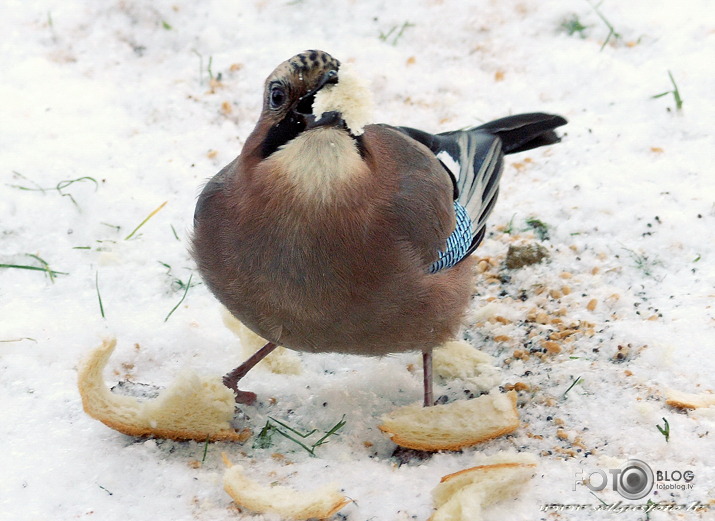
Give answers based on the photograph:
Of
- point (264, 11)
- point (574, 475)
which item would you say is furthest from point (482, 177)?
point (264, 11)

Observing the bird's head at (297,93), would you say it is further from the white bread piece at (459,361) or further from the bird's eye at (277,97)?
the white bread piece at (459,361)

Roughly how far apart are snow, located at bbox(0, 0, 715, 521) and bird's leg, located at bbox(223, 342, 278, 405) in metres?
0.10

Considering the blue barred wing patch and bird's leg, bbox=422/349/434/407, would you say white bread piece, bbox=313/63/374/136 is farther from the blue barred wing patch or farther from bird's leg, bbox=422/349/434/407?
bird's leg, bbox=422/349/434/407

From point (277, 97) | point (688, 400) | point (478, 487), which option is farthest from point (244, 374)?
point (688, 400)

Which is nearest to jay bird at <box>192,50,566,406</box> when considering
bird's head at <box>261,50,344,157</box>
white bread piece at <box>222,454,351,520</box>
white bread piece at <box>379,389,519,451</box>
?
bird's head at <box>261,50,344,157</box>

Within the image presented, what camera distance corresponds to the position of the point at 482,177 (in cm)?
349

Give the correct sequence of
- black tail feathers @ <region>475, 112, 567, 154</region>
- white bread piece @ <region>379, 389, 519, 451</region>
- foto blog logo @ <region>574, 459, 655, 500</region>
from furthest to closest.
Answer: black tail feathers @ <region>475, 112, 567, 154</region>
white bread piece @ <region>379, 389, 519, 451</region>
foto blog logo @ <region>574, 459, 655, 500</region>

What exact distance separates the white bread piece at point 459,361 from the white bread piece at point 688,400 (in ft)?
2.05

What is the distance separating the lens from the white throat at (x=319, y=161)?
2342 mm

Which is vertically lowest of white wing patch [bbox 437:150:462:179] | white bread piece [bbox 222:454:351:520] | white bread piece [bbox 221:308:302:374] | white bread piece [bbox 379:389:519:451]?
white bread piece [bbox 221:308:302:374]

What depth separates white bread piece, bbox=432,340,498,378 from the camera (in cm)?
321

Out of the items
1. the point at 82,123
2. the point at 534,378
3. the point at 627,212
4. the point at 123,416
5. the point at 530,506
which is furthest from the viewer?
the point at 82,123

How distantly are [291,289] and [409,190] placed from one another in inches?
20.6

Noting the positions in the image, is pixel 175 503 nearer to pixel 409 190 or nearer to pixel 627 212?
pixel 409 190
